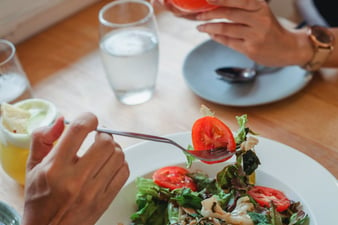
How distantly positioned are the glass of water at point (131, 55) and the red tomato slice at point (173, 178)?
0.89 ft

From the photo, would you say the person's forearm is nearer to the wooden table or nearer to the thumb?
the wooden table

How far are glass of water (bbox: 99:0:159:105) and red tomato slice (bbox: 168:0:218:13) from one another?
79 millimetres

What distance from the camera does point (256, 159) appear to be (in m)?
0.89

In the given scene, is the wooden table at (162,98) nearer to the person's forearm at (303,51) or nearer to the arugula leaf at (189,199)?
the person's forearm at (303,51)

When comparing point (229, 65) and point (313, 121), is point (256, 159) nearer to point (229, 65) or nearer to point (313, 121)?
point (313, 121)

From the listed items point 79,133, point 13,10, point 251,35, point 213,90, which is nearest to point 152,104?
point 213,90

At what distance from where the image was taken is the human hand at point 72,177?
2.38 ft

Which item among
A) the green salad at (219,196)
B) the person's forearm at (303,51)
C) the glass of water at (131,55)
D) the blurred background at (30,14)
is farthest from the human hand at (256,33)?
the blurred background at (30,14)

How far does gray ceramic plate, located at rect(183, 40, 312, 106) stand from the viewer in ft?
3.76

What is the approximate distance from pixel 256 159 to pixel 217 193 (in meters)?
0.10

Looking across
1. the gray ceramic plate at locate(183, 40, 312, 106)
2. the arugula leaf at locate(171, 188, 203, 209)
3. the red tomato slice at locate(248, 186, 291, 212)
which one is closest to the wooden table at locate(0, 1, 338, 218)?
the gray ceramic plate at locate(183, 40, 312, 106)

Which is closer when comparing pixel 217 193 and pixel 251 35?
pixel 217 193

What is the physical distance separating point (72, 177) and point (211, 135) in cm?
Result: 28

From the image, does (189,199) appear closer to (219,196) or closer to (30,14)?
(219,196)
